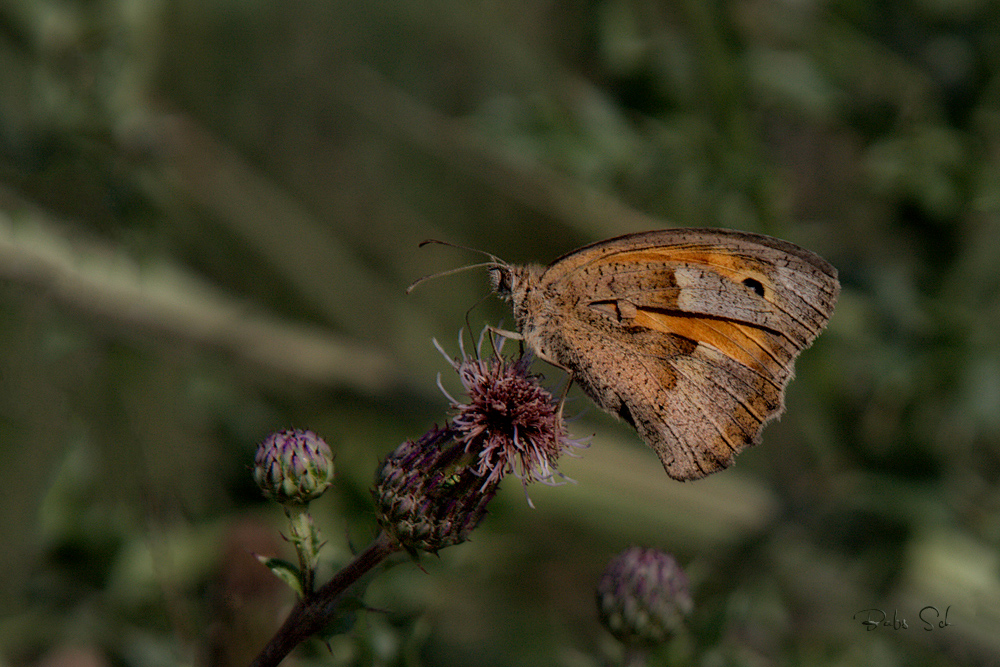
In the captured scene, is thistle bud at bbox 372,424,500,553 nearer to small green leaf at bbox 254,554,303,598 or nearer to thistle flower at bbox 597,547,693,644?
small green leaf at bbox 254,554,303,598

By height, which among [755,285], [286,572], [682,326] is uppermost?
[755,285]

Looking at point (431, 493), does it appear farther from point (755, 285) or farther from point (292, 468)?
point (755, 285)

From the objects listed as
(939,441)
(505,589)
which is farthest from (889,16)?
(505,589)

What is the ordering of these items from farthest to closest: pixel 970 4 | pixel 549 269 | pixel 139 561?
pixel 970 4 → pixel 139 561 → pixel 549 269

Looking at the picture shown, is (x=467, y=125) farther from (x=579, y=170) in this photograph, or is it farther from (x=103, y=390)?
(x=103, y=390)

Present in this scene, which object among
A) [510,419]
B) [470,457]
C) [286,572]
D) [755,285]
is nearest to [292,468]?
[286,572]

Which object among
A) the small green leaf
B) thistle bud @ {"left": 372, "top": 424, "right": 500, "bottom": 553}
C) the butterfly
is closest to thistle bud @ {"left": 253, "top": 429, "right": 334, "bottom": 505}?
thistle bud @ {"left": 372, "top": 424, "right": 500, "bottom": 553}
